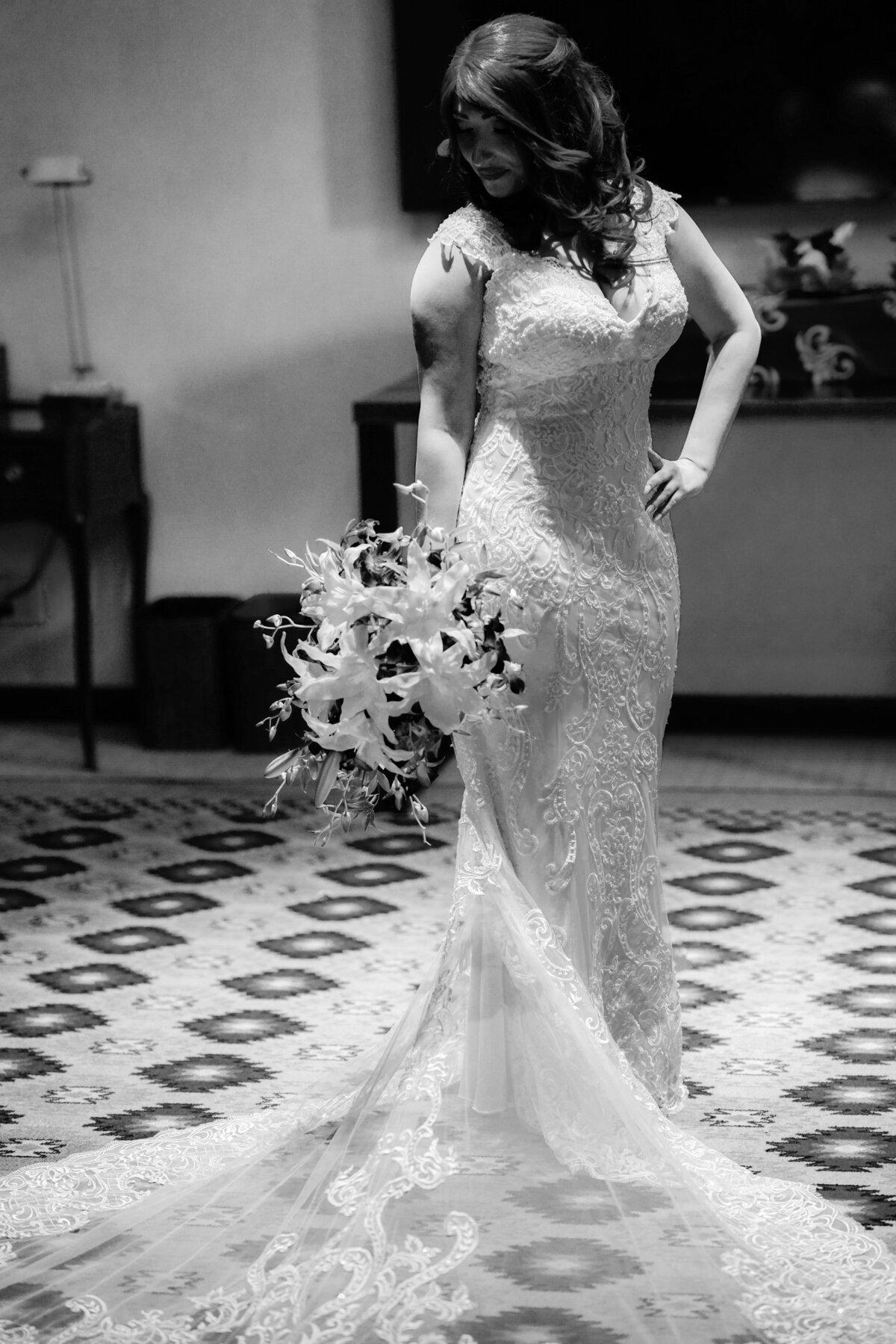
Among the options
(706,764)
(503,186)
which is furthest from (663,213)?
(706,764)

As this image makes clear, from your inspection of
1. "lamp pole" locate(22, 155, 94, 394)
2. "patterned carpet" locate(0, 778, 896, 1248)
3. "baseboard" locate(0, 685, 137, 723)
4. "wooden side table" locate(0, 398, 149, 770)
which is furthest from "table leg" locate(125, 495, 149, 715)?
"patterned carpet" locate(0, 778, 896, 1248)

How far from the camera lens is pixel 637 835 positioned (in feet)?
9.43

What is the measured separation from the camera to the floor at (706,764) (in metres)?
5.14

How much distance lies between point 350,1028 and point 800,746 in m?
2.44

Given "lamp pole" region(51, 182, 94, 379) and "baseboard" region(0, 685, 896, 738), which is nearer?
"baseboard" region(0, 685, 896, 738)

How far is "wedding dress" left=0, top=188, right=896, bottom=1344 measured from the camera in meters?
2.30

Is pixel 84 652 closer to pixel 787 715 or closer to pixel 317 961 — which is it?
pixel 317 961

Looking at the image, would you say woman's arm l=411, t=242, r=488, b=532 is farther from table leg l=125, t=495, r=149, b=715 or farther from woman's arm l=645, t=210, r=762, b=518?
table leg l=125, t=495, r=149, b=715

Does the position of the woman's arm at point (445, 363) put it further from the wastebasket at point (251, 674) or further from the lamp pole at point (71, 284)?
the lamp pole at point (71, 284)

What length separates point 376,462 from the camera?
491 centimetres

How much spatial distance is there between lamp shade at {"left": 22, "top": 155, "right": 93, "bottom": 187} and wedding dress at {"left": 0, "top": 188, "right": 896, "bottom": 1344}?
9.97ft

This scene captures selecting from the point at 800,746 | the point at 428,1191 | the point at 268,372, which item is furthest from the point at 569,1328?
the point at 268,372

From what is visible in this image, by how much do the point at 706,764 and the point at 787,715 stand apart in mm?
478

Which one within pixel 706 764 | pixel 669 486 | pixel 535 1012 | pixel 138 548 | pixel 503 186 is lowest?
pixel 706 764
